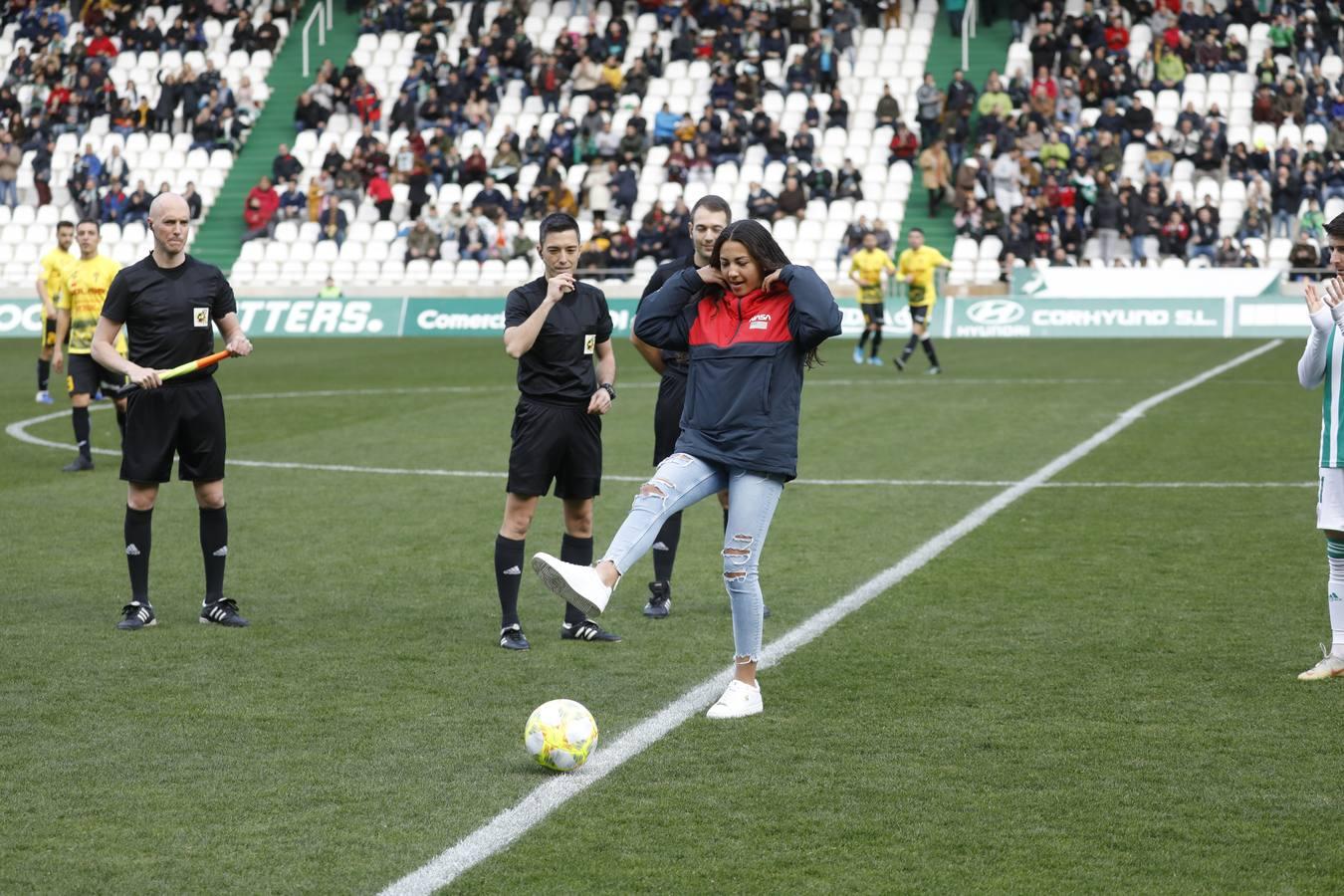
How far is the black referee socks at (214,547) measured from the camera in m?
8.42

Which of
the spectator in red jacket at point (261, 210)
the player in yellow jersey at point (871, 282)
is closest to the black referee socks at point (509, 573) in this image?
the player in yellow jersey at point (871, 282)

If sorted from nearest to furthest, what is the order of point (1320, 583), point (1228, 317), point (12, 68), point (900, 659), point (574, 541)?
point (900, 659), point (574, 541), point (1320, 583), point (1228, 317), point (12, 68)

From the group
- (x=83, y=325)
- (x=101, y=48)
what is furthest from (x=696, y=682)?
(x=101, y=48)

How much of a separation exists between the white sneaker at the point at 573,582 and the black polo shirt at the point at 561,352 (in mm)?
1956

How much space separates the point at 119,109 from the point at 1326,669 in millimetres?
38416

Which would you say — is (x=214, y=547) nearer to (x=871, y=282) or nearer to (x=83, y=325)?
(x=83, y=325)

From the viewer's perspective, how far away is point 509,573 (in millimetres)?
7910

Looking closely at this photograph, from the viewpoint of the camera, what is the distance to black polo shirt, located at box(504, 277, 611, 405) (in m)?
7.86

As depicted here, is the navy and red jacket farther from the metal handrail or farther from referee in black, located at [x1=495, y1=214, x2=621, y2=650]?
the metal handrail

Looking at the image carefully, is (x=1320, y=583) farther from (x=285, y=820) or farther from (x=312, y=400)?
(x=312, y=400)

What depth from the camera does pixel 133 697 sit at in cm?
687

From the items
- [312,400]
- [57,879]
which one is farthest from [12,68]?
[57,879]

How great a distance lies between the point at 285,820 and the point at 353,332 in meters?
29.6

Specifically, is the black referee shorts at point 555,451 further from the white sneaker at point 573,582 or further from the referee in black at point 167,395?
Answer: the white sneaker at point 573,582
